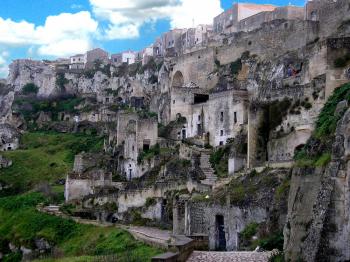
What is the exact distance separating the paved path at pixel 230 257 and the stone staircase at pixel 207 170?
13639 mm

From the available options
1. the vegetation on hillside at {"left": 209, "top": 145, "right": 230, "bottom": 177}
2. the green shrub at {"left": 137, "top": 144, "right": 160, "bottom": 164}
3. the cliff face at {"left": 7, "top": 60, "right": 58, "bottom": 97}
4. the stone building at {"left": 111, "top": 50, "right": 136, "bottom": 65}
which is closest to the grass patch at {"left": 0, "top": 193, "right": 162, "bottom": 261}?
the vegetation on hillside at {"left": 209, "top": 145, "right": 230, "bottom": 177}

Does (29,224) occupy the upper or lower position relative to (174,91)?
lower

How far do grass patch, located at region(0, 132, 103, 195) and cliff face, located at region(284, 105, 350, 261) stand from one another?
44144 millimetres

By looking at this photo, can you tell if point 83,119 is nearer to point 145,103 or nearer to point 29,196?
point 145,103

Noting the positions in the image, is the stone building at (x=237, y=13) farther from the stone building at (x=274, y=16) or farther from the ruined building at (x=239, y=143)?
the stone building at (x=274, y=16)

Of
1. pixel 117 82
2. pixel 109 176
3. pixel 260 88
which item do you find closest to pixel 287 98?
pixel 260 88

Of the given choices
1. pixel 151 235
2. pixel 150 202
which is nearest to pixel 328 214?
pixel 151 235

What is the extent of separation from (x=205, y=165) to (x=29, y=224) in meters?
14.2

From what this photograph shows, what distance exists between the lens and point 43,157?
67.0 metres

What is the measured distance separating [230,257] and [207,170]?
727 inches

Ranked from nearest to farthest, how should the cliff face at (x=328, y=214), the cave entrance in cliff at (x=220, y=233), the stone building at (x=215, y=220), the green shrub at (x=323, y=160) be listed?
the cliff face at (x=328, y=214), the green shrub at (x=323, y=160), the stone building at (x=215, y=220), the cave entrance in cliff at (x=220, y=233)

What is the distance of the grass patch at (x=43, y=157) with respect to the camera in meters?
61.4

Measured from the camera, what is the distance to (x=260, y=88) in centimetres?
4378

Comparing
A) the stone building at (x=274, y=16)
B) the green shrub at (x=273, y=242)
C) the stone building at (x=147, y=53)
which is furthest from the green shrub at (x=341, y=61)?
the stone building at (x=147, y=53)
